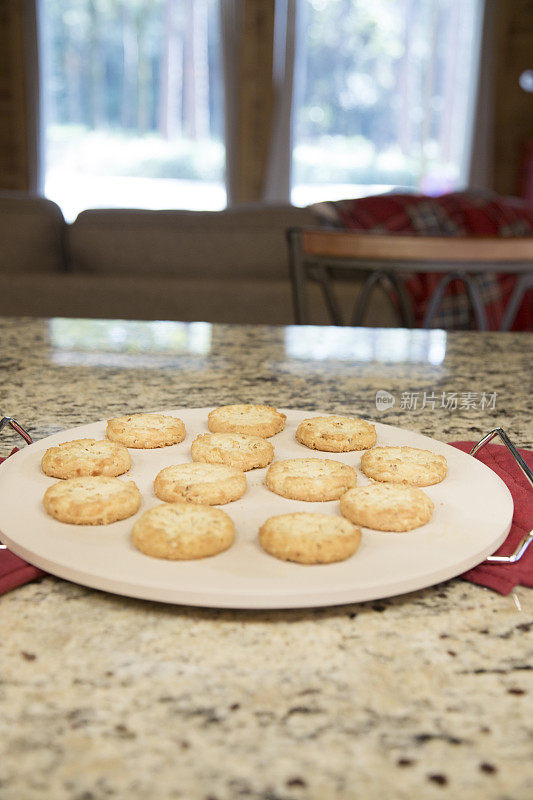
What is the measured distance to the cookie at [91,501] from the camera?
454 mm

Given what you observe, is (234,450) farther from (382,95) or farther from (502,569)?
A: (382,95)

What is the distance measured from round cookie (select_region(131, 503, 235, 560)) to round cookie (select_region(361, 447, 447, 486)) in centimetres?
14

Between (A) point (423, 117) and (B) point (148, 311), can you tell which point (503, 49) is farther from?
(B) point (148, 311)

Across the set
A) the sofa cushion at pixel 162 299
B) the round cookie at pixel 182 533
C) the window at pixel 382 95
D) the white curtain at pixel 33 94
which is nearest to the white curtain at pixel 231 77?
the window at pixel 382 95

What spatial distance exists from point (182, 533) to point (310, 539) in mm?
69

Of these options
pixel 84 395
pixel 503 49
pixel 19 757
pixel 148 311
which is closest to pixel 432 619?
pixel 19 757

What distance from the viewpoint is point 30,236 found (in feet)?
8.70

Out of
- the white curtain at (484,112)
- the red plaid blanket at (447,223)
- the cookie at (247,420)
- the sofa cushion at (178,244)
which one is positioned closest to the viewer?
the cookie at (247,420)

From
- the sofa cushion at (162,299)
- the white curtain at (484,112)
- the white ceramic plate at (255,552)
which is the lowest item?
the sofa cushion at (162,299)

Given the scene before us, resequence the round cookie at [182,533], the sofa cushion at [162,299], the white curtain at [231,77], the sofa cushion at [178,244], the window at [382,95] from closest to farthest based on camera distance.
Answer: the round cookie at [182,533] < the sofa cushion at [162,299] < the sofa cushion at [178,244] < the white curtain at [231,77] < the window at [382,95]

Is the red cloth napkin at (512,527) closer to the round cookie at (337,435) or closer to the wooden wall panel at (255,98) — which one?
the round cookie at (337,435)

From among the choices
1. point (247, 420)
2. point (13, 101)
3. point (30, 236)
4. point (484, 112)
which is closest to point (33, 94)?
point (13, 101)

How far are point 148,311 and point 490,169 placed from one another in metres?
4.97

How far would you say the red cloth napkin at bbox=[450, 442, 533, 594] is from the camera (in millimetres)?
448
